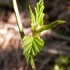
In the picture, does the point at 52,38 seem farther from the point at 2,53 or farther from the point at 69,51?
the point at 2,53

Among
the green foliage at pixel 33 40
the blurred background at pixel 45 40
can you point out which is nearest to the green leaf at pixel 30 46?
the green foliage at pixel 33 40

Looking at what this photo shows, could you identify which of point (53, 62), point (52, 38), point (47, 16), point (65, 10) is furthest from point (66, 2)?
point (53, 62)

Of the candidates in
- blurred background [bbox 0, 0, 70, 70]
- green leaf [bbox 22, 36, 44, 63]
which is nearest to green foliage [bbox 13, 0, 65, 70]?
green leaf [bbox 22, 36, 44, 63]

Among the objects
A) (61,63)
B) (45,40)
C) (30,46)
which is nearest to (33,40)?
(30,46)

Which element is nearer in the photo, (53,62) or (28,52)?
(28,52)

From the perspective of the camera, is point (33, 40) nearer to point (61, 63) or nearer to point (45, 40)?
point (61, 63)

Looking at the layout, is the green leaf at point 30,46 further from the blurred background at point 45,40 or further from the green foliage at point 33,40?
the blurred background at point 45,40
